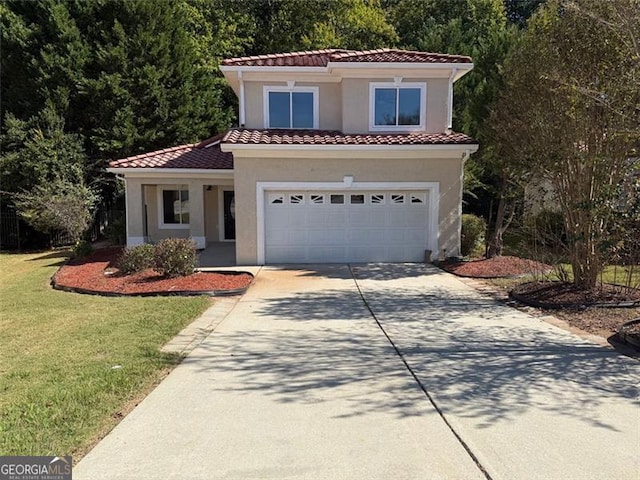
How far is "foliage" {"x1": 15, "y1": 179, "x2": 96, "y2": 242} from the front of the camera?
1869 cm

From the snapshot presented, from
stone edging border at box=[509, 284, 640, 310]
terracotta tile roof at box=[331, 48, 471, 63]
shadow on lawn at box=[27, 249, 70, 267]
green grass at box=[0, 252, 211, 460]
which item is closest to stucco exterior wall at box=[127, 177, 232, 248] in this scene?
shadow on lawn at box=[27, 249, 70, 267]

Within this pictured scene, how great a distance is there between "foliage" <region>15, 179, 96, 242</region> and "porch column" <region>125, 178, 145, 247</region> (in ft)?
12.6

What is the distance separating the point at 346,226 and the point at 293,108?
443 cm

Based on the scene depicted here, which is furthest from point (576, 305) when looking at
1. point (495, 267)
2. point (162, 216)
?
point (162, 216)

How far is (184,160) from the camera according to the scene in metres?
17.0

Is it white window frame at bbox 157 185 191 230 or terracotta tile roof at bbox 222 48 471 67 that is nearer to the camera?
terracotta tile roof at bbox 222 48 471 67

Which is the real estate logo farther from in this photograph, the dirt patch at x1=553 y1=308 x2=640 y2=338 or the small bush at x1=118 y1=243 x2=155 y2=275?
the small bush at x1=118 y1=243 x2=155 y2=275

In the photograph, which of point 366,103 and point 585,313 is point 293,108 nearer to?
point 366,103

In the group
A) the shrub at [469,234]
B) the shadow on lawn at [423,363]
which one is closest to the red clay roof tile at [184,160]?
the shrub at [469,234]

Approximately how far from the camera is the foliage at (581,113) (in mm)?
7824

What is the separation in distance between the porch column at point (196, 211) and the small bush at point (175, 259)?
5.59 metres

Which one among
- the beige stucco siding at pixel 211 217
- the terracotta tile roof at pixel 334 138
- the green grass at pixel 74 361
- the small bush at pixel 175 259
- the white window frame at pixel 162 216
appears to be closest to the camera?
the green grass at pixel 74 361

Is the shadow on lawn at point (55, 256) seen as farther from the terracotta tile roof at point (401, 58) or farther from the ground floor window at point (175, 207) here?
the terracotta tile roof at point (401, 58)

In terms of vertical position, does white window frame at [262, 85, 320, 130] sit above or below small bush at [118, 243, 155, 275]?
above
